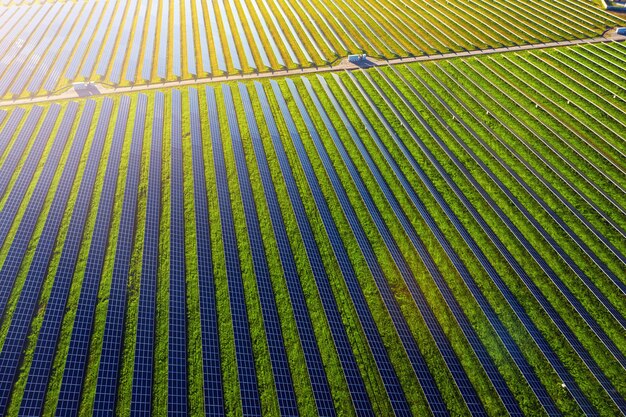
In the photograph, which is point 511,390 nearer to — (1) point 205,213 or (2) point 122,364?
(2) point 122,364

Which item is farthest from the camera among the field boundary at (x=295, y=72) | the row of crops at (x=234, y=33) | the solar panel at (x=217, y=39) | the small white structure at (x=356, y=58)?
the small white structure at (x=356, y=58)

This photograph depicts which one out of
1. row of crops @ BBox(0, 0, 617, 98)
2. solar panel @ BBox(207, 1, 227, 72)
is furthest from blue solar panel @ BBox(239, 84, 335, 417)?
row of crops @ BBox(0, 0, 617, 98)

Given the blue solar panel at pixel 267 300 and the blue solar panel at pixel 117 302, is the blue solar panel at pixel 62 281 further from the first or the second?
the blue solar panel at pixel 267 300

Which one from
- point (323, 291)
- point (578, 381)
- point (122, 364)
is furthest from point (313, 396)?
point (578, 381)

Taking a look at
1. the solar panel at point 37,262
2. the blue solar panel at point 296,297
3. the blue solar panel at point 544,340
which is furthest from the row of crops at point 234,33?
the blue solar panel at point 544,340

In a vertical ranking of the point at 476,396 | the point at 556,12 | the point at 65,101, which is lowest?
the point at 476,396

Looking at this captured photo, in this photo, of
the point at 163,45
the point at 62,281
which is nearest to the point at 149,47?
the point at 163,45
